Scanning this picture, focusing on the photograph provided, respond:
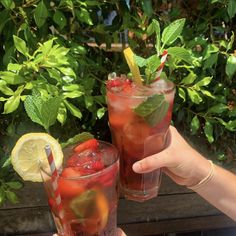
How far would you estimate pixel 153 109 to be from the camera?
109cm

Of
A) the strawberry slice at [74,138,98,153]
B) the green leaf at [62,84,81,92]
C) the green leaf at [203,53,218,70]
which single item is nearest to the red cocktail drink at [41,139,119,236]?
the strawberry slice at [74,138,98,153]

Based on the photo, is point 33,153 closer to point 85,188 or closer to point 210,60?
point 85,188

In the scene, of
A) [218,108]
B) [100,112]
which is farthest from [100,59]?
[218,108]

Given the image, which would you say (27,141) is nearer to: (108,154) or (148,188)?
(108,154)

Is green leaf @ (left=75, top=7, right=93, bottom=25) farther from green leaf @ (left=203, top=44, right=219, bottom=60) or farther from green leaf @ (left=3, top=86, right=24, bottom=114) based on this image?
green leaf @ (left=203, top=44, right=219, bottom=60)

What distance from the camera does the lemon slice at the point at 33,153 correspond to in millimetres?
971

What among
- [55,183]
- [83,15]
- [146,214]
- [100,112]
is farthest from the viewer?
[146,214]

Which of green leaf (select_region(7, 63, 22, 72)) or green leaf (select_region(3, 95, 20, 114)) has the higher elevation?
green leaf (select_region(7, 63, 22, 72))

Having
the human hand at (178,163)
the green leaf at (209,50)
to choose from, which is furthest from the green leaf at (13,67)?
the green leaf at (209,50)

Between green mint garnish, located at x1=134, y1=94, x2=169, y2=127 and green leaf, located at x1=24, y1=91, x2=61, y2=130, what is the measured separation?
209 millimetres

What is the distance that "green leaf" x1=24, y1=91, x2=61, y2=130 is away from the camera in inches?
39.7

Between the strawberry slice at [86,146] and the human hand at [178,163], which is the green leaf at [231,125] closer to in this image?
the human hand at [178,163]

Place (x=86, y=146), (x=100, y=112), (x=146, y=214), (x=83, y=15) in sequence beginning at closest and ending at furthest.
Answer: (x=86, y=146), (x=83, y=15), (x=100, y=112), (x=146, y=214)

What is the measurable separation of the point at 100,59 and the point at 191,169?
682mm
